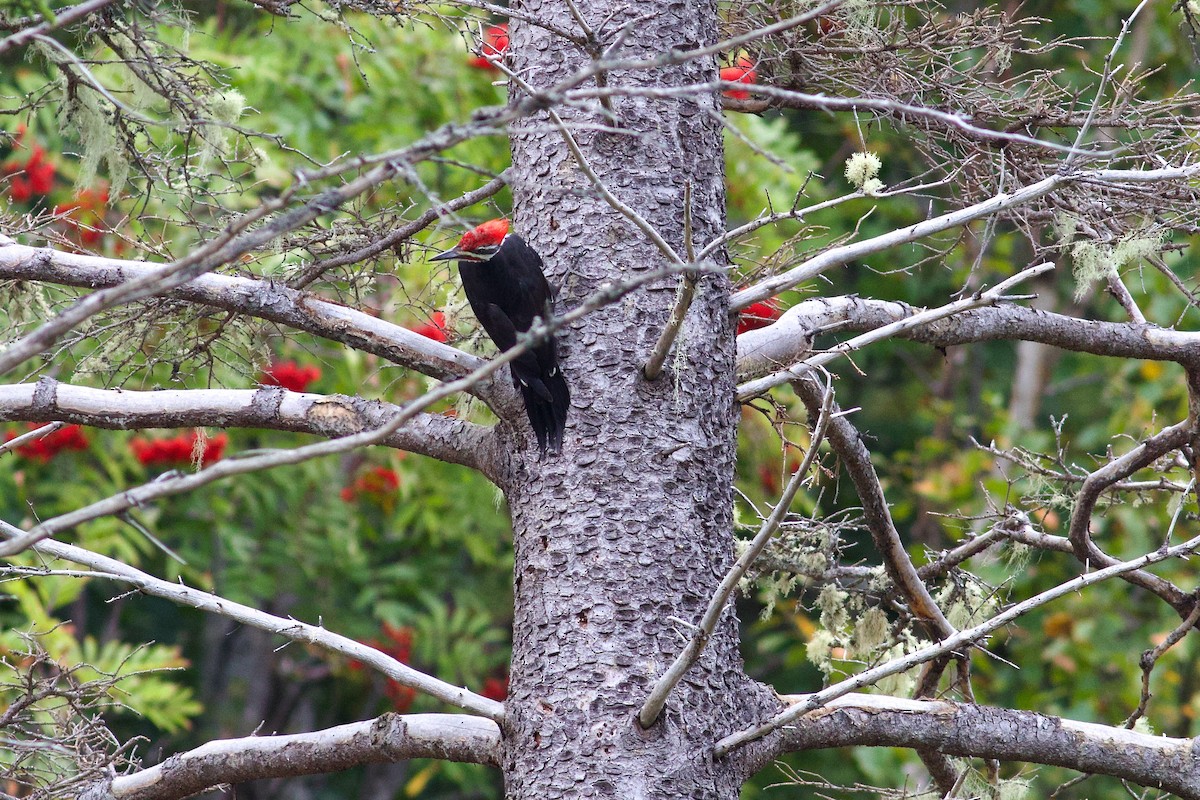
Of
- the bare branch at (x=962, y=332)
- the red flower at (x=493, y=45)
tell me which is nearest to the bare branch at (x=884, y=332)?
the bare branch at (x=962, y=332)

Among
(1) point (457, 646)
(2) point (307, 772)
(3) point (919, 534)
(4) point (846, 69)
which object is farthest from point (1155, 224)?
(3) point (919, 534)

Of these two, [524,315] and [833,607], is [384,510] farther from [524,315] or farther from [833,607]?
[524,315]

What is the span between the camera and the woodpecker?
8.39 ft

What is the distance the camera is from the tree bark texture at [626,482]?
7.79 ft

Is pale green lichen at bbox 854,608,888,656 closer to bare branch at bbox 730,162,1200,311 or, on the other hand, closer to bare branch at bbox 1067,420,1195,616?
bare branch at bbox 1067,420,1195,616

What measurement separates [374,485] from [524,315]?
3.67 metres

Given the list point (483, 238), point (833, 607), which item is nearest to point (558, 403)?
point (483, 238)

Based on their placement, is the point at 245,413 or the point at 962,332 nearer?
the point at 245,413

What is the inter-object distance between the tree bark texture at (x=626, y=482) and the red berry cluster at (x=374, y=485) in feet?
12.0

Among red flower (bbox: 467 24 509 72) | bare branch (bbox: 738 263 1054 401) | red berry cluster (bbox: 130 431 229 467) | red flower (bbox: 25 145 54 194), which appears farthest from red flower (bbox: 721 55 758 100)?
red flower (bbox: 25 145 54 194)

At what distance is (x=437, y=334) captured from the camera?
14.6 feet

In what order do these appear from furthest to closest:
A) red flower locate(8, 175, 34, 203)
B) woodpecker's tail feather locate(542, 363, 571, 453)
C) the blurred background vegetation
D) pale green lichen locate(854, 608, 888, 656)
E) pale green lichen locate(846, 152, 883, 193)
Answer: red flower locate(8, 175, 34, 203) → the blurred background vegetation → pale green lichen locate(854, 608, 888, 656) → pale green lichen locate(846, 152, 883, 193) → woodpecker's tail feather locate(542, 363, 571, 453)

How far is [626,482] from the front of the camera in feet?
8.17

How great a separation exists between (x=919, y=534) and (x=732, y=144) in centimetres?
374
